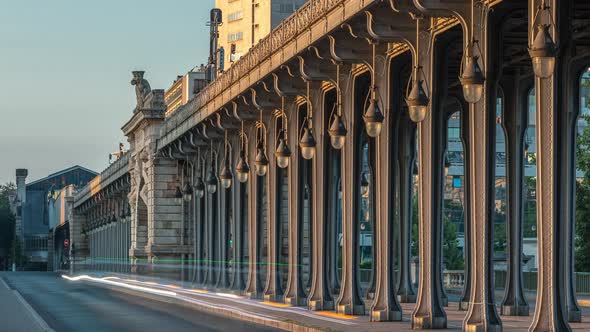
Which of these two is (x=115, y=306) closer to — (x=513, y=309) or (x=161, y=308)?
(x=161, y=308)

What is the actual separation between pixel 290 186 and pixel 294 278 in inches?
123

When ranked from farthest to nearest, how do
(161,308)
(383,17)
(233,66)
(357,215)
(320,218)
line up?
(233,66) → (161,308) → (320,218) → (357,215) → (383,17)

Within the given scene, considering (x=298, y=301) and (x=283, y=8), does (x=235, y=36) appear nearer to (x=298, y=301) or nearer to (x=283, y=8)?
(x=283, y=8)

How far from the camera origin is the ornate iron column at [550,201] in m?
25.4

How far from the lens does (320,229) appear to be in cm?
4344

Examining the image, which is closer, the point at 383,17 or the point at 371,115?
the point at 371,115

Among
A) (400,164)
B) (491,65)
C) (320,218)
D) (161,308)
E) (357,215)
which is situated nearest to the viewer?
(491,65)

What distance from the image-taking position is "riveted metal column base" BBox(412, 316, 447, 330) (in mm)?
31438

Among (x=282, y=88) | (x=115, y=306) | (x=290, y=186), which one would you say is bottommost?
(x=115, y=306)

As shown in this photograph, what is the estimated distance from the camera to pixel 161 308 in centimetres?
5116

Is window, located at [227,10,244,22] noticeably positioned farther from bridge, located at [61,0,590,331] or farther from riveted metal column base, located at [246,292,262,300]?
riveted metal column base, located at [246,292,262,300]

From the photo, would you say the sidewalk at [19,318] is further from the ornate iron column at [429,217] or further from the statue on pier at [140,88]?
the statue on pier at [140,88]

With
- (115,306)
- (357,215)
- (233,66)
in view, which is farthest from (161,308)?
(357,215)

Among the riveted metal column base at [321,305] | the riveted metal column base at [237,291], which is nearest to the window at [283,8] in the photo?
the riveted metal column base at [237,291]
